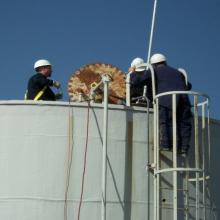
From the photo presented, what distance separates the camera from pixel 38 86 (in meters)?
12.2

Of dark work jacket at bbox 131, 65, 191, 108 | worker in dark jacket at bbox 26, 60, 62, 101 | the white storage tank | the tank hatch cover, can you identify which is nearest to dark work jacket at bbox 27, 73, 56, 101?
worker in dark jacket at bbox 26, 60, 62, 101

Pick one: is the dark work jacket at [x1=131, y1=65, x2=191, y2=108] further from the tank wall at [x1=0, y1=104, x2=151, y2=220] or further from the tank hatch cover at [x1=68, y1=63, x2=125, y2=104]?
the tank hatch cover at [x1=68, y1=63, x2=125, y2=104]

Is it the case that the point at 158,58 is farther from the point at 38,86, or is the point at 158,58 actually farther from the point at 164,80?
the point at 38,86

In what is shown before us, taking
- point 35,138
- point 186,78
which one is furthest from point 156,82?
point 35,138

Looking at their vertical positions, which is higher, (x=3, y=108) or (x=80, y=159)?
(x=3, y=108)

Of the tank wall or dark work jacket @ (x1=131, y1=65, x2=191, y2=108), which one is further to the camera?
dark work jacket @ (x1=131, y1=65, x2=191, y2=108)

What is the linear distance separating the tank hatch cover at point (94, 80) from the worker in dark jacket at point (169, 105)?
95 centimetres

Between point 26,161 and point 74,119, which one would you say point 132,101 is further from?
point 26,161

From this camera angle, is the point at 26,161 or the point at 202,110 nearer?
the point at 26,161

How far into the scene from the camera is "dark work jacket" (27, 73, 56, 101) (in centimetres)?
1215

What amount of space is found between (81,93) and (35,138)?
67.9 inches

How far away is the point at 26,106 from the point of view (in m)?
11.1

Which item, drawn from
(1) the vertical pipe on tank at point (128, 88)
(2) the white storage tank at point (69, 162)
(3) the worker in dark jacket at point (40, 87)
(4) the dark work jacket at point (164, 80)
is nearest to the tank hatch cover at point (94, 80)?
(3) the worker in dark jacket at point (40, 87)

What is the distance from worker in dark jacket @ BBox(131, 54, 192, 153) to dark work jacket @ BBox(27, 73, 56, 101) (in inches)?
67.4
